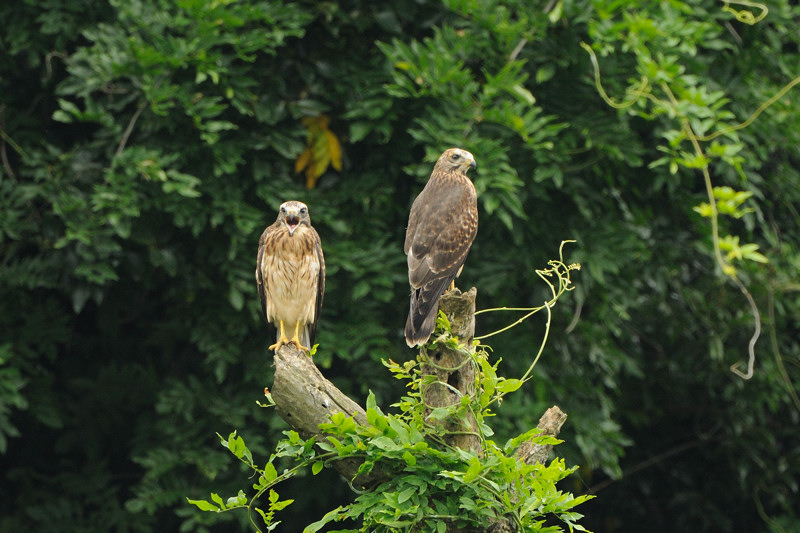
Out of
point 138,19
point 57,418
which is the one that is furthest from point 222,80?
point 57,418

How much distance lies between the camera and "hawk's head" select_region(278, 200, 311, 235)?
3.95 meters

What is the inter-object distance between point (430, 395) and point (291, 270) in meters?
1.27

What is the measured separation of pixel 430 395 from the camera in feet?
9.64

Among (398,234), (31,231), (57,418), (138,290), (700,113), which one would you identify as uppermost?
(700,113)

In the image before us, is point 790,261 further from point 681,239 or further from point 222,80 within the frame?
point 222,80

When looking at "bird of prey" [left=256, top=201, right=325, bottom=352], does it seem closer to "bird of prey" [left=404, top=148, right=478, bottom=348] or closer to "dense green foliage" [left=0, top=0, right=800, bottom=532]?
"bird of prey" [left=404, top=148, right=478, bottom=348]

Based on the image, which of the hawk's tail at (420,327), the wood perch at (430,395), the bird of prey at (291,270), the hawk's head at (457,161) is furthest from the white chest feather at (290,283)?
the wood perch at (430,395)

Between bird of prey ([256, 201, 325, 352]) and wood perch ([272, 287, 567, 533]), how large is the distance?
3.32 feet

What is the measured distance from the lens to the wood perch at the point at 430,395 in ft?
9.34

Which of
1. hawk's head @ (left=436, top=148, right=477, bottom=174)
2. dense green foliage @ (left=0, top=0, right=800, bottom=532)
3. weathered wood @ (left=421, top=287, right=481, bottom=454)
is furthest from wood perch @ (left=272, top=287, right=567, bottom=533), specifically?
dense green foliage @ (left=0, top=0, right=800, bottom=532)

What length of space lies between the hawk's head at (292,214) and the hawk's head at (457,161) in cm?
71

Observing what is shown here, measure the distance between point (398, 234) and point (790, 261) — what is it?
2.43 m

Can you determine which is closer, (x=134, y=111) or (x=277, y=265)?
(x=277, y=265)

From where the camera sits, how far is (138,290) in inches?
220
